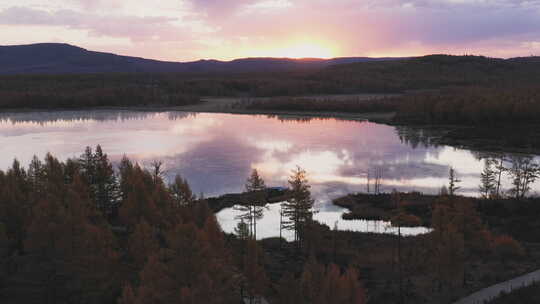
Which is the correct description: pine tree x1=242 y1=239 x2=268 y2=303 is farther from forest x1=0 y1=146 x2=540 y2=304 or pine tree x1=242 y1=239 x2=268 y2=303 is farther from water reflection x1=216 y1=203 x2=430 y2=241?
water reflection x1=216 y1=203 x2=430 y2=241

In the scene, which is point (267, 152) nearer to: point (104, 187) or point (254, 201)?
point (254, 201)

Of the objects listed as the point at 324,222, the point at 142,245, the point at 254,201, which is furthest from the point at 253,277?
the point at 324,222

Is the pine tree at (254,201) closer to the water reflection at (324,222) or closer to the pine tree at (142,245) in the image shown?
the water reflection at (324,222)

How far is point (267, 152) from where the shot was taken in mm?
75562

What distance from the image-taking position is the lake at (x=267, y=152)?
54.7m

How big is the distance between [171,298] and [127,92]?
16743 cm

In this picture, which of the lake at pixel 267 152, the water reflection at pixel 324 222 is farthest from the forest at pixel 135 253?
the lake at pixel 267 152

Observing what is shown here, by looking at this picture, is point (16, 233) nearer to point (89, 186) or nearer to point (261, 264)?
point (89, 186)

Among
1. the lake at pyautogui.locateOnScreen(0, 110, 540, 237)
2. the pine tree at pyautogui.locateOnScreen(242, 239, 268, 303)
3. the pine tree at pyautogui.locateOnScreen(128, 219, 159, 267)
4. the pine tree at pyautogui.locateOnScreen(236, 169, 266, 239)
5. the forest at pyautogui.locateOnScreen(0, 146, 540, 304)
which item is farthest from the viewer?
the lake at pyautogui.locateOnScreen(0, 110, 540, 237)

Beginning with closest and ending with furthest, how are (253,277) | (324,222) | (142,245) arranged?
(253,277)
(142,245)
(324,222)

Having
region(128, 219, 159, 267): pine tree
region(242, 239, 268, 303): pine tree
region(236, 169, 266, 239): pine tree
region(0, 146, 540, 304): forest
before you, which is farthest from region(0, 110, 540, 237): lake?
region(242, 239, 268, 303): pine tree

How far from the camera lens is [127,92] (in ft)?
585

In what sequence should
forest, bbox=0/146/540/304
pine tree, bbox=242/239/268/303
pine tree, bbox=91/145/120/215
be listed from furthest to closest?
1. pine tree, bbox=91/145/120/215
2. pine tree, bbox=242/239/268/303
3. forest, bbox=0/146/540/304

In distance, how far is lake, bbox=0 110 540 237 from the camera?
5466cm
